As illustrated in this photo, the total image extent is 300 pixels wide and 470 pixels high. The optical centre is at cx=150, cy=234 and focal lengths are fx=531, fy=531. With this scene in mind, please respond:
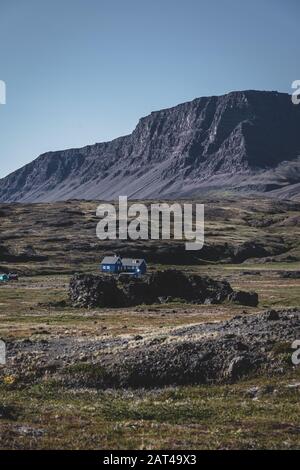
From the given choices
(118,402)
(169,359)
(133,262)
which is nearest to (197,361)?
(169,359)

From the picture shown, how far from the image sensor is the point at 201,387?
35781 mm

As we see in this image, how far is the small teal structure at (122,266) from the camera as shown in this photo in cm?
15838

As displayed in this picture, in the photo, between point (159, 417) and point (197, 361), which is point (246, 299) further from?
point (159, 417)

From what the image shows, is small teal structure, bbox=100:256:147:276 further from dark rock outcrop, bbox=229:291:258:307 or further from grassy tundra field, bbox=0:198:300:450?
grassy tundra field, bbox=0:198:300:450

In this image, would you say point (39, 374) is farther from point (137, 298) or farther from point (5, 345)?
point (137, 298)

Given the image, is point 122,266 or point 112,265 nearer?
point 122,266

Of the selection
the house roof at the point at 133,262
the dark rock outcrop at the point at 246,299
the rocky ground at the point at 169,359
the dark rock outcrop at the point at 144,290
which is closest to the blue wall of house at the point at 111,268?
the house roof at the point at 133,262

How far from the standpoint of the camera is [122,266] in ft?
530

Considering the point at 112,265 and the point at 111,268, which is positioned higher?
the point at 112,265

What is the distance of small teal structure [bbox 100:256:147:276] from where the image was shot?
158375 mm

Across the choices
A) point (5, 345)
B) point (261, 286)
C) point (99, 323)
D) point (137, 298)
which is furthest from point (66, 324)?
point (261, 286)

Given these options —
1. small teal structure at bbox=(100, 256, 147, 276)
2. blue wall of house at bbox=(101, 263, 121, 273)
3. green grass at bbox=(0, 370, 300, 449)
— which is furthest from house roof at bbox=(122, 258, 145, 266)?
green grass at bbox=(0, 370, 300, 449)
